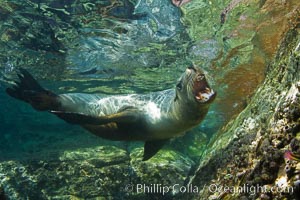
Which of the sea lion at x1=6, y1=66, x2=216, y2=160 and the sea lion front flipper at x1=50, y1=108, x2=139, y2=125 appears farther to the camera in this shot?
the sea lion front flipper at x1=50, y1=108, x2=139, y2=125

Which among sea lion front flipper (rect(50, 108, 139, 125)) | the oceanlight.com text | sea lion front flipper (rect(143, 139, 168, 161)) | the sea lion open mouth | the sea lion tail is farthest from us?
sea lion front flipper (rect(143, 139, 168, 161))

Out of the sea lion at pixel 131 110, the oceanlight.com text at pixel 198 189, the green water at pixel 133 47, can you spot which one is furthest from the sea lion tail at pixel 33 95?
the oceanlight.com text at pixel 198 189

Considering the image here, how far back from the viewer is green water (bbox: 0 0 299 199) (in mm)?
9250

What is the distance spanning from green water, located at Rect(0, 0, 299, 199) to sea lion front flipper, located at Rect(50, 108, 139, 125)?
2936mm

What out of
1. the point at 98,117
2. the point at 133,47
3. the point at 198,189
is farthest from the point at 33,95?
the point at 133,47

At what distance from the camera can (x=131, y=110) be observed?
7.69 m

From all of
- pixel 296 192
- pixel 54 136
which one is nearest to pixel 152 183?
pixel 296 192

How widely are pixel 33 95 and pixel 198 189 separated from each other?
449 centimetres

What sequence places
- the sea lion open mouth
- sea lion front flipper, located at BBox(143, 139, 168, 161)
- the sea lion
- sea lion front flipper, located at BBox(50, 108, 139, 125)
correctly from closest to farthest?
the sea lion open mouth, the sea lion, sea lion front flipper, located at BBox(50, 108, 139, 125), sea lion front flipper, located at BBox(143, 139, 168, 161)

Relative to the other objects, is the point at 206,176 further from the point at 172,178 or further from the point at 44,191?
the point at 44,191

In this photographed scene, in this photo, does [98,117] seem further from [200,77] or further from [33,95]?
[200,77]

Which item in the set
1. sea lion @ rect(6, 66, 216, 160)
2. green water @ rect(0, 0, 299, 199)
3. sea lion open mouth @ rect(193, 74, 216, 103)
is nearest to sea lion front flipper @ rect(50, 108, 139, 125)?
sea lion @ rect(6, 66, 216, 160)

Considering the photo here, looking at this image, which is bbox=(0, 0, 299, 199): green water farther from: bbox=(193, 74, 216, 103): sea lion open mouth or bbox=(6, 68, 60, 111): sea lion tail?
bbox=(193, 74, 216, 103): sea lion open mouth

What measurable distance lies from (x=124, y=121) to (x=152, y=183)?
121 inches
